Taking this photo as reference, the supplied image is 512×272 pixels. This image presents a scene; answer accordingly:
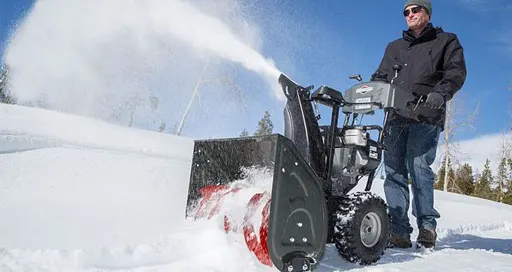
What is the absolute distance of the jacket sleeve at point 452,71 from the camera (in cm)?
368

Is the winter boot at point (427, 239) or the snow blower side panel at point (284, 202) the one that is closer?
the snow blower side panel at point (284, 202)

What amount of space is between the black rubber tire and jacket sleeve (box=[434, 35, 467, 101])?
1.32 m

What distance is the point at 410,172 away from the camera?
4148mm

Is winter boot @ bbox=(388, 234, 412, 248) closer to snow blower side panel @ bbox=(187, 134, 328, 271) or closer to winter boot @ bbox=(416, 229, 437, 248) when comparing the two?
winter boot @ bbox=(416, 229, 437, 248)

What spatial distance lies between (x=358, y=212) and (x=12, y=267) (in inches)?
81.6

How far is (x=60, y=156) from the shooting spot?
682 centimetres

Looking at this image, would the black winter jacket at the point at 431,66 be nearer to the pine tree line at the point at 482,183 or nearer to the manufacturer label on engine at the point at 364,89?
the manufacturer label on engine at the point at 364,89

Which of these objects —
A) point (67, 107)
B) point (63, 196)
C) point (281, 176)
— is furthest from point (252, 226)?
point (67, 107)

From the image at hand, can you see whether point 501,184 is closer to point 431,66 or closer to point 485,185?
point 485,185

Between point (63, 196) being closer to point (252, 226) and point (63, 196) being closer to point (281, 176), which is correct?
point (252, 226)

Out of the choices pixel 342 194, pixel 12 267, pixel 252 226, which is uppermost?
pixel 342 194

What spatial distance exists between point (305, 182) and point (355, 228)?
600 mm

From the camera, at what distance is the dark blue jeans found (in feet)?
13.3

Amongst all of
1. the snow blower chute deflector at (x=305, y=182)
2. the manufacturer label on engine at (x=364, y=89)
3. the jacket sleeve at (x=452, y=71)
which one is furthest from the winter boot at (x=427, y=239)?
the manufacturer label on engine at (x=364, y=89)
